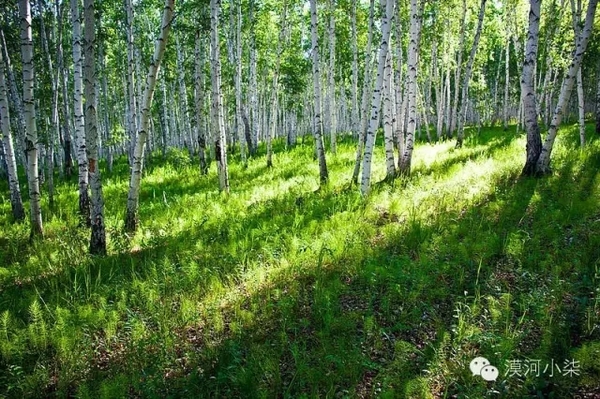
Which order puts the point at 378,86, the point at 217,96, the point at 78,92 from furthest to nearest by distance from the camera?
the point at 217,96, the point at 378,86, the point at 78,92

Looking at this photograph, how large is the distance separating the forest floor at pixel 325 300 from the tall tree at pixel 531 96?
0.78 metres

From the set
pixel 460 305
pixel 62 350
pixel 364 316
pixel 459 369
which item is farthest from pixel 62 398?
pixel 460 305

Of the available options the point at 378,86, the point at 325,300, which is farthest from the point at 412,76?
the point at 325,300

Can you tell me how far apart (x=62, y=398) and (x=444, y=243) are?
5.15 meters

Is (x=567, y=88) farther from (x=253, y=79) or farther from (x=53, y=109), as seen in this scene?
(x=53, y=109)

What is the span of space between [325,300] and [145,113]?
4956 millimetres

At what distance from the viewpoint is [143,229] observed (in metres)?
7.62

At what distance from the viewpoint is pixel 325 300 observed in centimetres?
461

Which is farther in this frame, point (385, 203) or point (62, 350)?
point (385, 203)

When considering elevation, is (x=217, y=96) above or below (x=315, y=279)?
above

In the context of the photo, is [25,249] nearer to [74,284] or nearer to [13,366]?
[74,284]

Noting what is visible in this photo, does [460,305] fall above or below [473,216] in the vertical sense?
below

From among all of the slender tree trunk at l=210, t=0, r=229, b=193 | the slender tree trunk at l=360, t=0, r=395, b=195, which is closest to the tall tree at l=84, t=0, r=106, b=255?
the slender tree trunk at l=210, t=0, r=229, b=193

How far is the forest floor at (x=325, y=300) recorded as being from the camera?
139 inches
